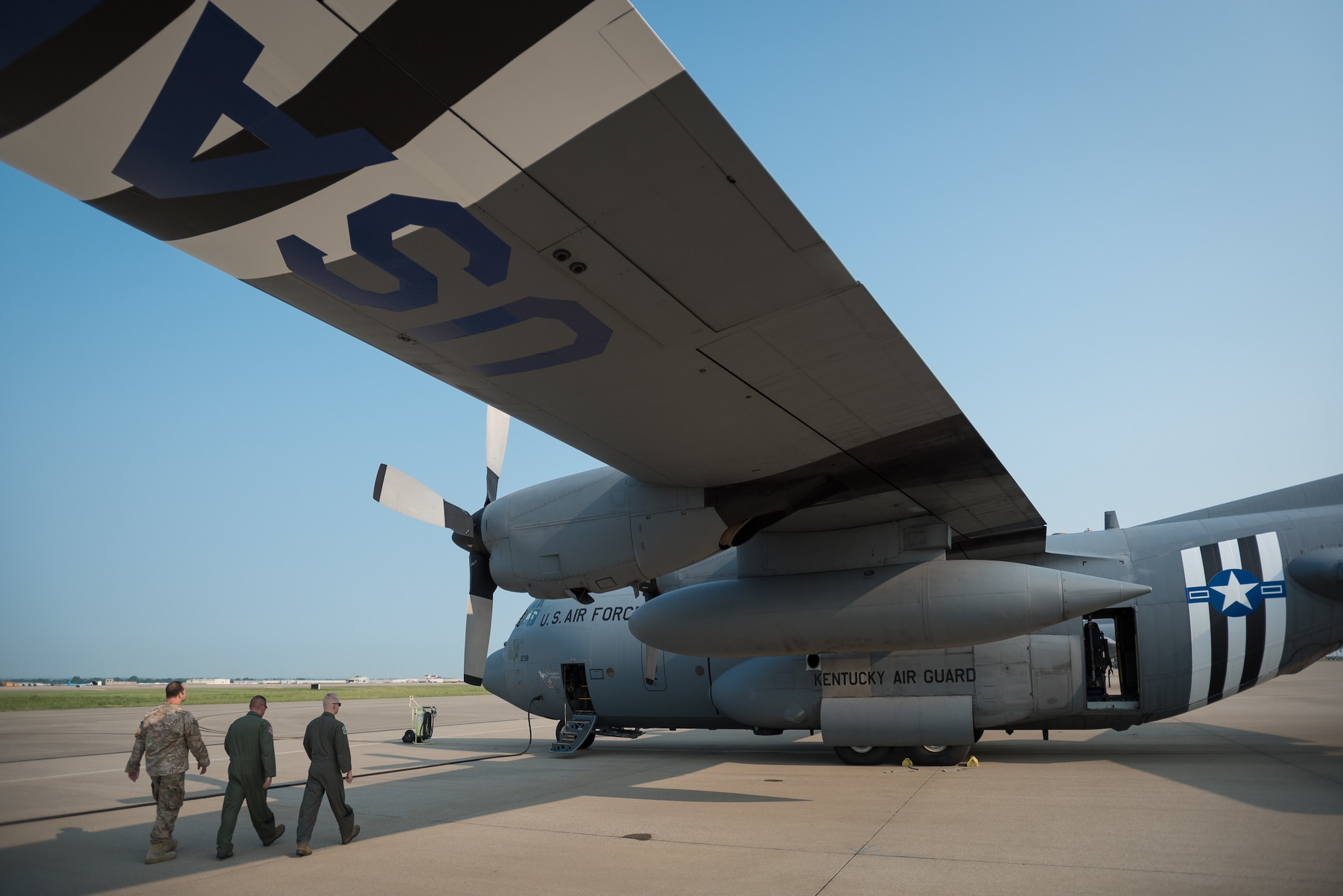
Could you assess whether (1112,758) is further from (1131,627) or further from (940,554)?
(940,554)

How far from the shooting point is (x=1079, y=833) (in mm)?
6957

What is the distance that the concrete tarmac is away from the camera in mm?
5801

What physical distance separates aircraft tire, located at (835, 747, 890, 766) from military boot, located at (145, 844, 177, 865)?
9018 mm

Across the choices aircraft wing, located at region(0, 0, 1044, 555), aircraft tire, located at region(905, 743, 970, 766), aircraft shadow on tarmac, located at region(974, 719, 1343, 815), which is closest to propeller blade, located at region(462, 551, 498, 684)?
aircraft wing, located at region(0, 0, 1044, 555)

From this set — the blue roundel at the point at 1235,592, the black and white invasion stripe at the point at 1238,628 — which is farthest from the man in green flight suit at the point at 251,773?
A: the blue roundel at the point at 1235,592

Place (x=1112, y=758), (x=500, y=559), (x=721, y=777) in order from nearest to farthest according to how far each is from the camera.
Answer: (x=500, y=559)
(x=721, y=777)
(x=1112, y=758)

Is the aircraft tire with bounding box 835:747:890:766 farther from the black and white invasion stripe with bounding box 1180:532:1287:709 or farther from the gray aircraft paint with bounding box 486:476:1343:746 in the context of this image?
the black and white invasion stripe with bounding box 1180:532:1287:709

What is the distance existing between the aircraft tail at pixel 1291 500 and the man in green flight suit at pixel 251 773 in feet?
41.7

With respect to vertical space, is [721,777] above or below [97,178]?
below

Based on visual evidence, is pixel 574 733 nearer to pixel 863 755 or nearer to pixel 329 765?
pixel 863 755

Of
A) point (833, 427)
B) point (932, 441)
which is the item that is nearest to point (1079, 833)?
point (932, 441)

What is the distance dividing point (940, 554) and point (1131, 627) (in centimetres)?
533

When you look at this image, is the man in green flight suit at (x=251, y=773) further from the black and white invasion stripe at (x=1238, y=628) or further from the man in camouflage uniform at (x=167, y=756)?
the black and white invasion stripe at (x=1238, y=628)

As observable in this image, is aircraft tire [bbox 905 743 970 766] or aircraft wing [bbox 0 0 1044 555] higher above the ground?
aircraft wing [bbox 0 0 1044 555]
